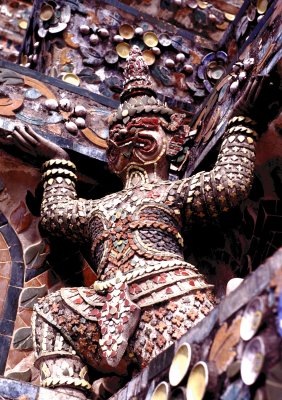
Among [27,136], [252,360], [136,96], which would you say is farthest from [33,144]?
[252,360]

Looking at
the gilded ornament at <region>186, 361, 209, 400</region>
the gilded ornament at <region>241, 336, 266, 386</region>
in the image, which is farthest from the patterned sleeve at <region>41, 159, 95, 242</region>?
the gilded ornament at <region>241, 336, 266, 386</region>

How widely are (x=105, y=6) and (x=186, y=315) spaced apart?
9.93ft

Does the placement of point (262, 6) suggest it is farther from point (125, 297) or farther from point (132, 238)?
point (125, 297)

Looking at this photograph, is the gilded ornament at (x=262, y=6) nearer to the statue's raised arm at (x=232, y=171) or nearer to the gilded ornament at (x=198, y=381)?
the statue's raised arm at (x=232, y=171)

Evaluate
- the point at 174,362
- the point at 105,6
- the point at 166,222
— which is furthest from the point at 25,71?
the point at 174,362

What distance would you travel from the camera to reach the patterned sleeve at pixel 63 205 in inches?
196

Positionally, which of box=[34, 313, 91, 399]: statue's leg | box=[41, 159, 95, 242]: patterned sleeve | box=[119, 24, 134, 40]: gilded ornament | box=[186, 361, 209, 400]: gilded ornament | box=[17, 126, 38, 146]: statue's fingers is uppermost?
box=[186, 361, 209, 400]: gilded ornament

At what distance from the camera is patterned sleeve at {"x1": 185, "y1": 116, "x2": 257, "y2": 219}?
180 inches

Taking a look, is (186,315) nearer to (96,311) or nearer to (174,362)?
(96,311)

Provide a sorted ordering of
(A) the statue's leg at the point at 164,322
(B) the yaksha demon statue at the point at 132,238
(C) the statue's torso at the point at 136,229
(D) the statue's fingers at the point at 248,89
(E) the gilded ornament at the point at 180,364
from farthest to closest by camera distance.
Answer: (D) the statue's fingers at the point at 248,89 < (C) the statue's torso at the point at 136,229 < (B) the yaksha demon statue at the point at 132,238 < (A) the statue's leg at the point at 164,322 < (E) the gilded ornament at the point at 180,364

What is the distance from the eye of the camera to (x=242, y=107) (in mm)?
4684

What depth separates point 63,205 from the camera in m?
5.06

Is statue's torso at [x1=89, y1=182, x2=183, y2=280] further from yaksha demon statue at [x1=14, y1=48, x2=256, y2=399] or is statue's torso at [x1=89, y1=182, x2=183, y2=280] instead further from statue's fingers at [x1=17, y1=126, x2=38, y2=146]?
statue's fingers at [x1=17, y1=126, x2=38, y2=146]

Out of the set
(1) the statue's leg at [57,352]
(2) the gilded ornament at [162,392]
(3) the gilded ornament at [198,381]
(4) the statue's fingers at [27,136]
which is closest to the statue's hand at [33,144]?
(4) the statue's fingers at [27,136]
